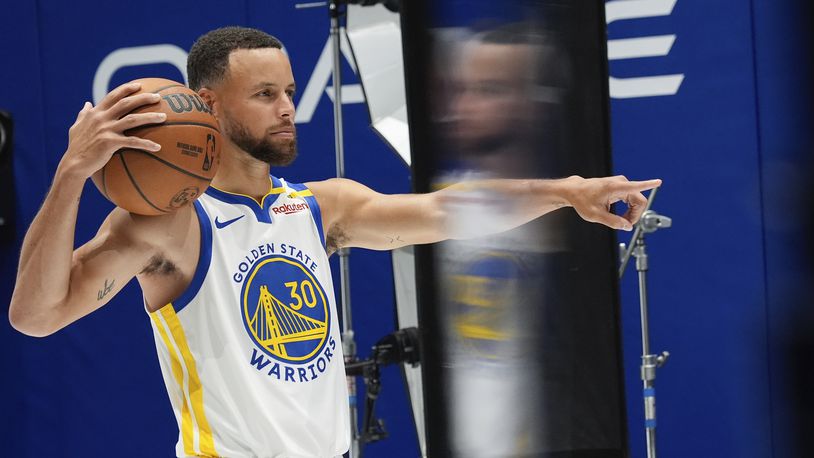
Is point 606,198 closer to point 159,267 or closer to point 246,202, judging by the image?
point 246,202

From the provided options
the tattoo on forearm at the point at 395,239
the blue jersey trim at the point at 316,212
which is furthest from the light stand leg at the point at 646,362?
the blue jersey trim at the point at 316,212

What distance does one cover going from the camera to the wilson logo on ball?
1979 millimetres

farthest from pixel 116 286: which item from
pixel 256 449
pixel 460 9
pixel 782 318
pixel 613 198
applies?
pixel 782 318

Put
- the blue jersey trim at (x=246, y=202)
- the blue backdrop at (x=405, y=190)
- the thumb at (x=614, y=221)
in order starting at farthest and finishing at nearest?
the blue backdrop at (x=405, y=190), the blue jersey trim at (x=246, y=202), the thumb at (x=614, y=221)

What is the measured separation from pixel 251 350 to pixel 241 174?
48 cm

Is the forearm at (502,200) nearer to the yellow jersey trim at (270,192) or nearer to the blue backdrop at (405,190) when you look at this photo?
the yellow jersey trim at (270,192)

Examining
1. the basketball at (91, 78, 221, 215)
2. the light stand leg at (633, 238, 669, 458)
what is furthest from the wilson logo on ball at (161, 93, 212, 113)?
the light stand leg at (633, 238, 669, 458)

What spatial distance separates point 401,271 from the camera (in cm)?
362

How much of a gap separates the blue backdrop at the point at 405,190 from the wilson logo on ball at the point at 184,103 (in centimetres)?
239

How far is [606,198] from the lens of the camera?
6.65ft

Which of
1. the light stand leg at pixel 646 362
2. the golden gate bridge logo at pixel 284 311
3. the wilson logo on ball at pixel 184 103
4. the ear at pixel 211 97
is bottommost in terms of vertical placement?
the light stand leg at pixel 646 362

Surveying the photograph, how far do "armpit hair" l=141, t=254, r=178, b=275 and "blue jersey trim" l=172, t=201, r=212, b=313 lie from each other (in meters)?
0.05

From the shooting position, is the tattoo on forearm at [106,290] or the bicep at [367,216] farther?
the bicep at [367,216]

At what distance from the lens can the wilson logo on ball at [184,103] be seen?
1979 mm
